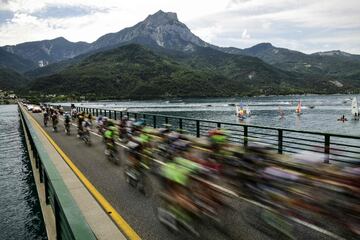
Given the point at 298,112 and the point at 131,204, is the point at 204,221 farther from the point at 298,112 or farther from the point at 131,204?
the point at 298,112

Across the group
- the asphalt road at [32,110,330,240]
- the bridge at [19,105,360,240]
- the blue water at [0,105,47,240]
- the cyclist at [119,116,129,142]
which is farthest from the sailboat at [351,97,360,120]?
the asphalt road at [32,110,330,240]

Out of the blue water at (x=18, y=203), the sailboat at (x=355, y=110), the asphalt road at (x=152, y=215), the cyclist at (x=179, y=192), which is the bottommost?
the sailboat at (x=355, y=110)

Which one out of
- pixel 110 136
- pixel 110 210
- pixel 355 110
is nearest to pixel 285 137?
pixel 110 136

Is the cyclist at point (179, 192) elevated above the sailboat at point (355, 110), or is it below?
above

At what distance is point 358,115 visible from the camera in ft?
327

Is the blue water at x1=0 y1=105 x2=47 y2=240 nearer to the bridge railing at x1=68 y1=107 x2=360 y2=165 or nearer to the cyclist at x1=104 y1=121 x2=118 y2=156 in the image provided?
the cyclist at x1=104 y1=121 x2=118 y2=156

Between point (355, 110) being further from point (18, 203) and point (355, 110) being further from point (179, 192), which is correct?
point (179, 192)

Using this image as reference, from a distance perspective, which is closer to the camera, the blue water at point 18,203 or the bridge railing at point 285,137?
the bridge railing at point 285,137

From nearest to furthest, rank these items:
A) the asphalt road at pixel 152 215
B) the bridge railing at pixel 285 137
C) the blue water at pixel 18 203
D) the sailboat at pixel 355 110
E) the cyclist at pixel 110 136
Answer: the asphalt road at pixel 152 215 → the bridge railing at pixel 285 137 → the blue water at pixel 18 203 → the cyclist at pixel 110 136 → the sailboat at pixel 355 110

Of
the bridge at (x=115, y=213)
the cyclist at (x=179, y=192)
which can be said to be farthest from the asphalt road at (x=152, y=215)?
the cyclist at (x=179, y=192)

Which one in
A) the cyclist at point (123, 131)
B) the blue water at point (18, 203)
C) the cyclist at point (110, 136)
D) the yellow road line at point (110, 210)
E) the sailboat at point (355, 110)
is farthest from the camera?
the sailboat at point (355, 110)

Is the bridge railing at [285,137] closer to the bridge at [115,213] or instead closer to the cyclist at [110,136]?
the bridge at [115,213]

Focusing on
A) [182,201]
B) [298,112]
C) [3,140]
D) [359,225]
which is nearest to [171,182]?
[182,201]

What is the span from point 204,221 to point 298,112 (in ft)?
340
